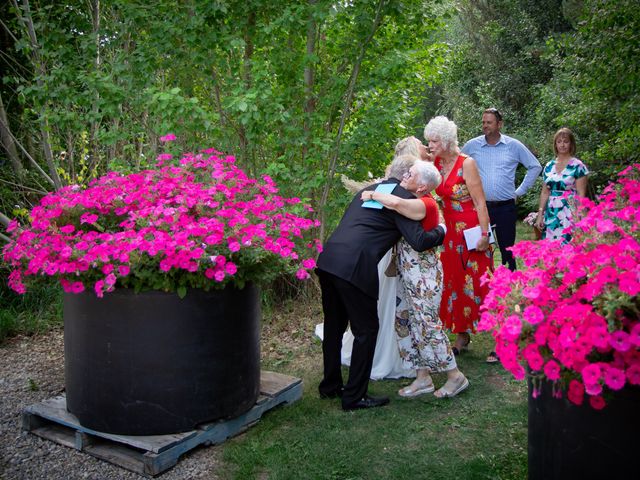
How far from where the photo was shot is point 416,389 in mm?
4215

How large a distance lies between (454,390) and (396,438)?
0.77m

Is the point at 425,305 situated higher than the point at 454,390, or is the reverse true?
the point at 425,305

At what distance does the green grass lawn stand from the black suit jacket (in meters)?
0.84

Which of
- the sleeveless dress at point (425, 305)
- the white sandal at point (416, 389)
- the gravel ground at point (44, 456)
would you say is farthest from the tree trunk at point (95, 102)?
the white sandal at point (416, 389)

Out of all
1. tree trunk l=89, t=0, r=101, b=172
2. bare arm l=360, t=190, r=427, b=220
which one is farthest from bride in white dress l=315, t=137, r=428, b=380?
tree trunk l=89, t=0, r=101, b=172

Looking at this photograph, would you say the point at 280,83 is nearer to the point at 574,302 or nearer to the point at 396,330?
the point at 396,330

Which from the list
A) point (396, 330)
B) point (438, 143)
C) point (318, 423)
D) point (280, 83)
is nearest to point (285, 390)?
point (318, 423)

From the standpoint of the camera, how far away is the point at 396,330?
4293mm

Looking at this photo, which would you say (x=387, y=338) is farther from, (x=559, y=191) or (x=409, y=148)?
(x=559, y=191)

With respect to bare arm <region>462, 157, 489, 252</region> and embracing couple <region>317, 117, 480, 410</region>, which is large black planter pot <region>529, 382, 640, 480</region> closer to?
embracing couple <region>317, 117, 480, 410</region>

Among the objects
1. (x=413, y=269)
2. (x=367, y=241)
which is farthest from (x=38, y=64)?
(x=413, y=269)

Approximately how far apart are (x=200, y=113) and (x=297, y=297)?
2.50m

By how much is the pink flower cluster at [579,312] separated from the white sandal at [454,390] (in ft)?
5.50

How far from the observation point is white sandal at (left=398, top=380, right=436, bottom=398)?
4.20 metres
